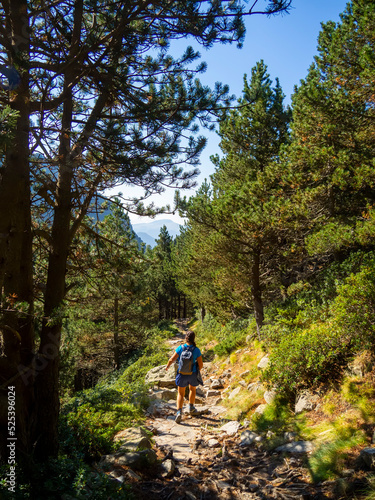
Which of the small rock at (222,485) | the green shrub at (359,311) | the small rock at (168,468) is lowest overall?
the small rock at (168,468)

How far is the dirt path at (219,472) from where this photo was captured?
3.47 meters

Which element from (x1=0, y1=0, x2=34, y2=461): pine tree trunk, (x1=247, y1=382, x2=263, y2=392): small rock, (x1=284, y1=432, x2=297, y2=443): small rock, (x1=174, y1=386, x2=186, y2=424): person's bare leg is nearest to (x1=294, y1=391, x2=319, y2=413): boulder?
(x1=284, y1=432, x2=297, y2=443): small rock

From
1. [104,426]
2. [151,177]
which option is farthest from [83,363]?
[151,177]

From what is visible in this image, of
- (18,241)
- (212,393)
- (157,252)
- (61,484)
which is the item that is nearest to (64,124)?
(18,241)

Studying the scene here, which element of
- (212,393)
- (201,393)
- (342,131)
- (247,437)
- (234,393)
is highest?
(342,131)

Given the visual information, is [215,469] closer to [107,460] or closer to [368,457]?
[107,460]

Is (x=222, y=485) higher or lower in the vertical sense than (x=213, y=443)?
higher

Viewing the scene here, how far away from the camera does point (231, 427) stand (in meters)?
5.54

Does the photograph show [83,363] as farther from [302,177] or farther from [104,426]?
[302,177]

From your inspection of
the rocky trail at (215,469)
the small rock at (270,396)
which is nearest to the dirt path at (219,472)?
the rocky trail at (215,469)

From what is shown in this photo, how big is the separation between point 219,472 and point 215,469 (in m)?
0.10

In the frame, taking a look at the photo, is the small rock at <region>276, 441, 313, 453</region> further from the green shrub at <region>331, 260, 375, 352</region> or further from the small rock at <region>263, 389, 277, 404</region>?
the green shrub at <region>331, 260, 375, 352</region>

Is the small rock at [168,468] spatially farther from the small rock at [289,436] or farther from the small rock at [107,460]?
the small rock at [289,436]

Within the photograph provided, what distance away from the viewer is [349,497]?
2.95 m
